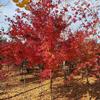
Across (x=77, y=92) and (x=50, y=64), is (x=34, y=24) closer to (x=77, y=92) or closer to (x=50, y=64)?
(x=50, y=64)

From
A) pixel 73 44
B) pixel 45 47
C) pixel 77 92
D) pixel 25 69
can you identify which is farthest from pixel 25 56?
pixel 25 69

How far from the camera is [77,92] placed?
2056 cm

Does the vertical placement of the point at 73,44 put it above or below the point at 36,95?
above

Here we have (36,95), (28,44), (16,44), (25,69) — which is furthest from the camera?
(25,69)

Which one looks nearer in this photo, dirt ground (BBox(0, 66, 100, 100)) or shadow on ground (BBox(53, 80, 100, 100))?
dirt ground (BBox(0, 66, 100, 100))

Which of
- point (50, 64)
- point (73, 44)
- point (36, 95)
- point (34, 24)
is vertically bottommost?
point (36, 95)

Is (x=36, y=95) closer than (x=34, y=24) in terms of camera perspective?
No

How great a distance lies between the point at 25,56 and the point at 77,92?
577 centimetres

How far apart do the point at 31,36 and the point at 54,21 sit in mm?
1558

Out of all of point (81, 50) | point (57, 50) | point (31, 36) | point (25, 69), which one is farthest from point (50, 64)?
point (25, 69)

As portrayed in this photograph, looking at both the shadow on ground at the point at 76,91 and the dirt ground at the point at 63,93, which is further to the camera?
the shadow on ground at the point at 76,91

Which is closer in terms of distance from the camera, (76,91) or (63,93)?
(63,93)

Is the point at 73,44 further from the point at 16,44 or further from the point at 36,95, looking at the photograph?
the point at 36,95

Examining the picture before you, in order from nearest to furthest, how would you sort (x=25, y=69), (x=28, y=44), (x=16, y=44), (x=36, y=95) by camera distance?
(x=28, y=44)
(x=16, y=44)
(x=36, y=95)
(x=25, y=69)
